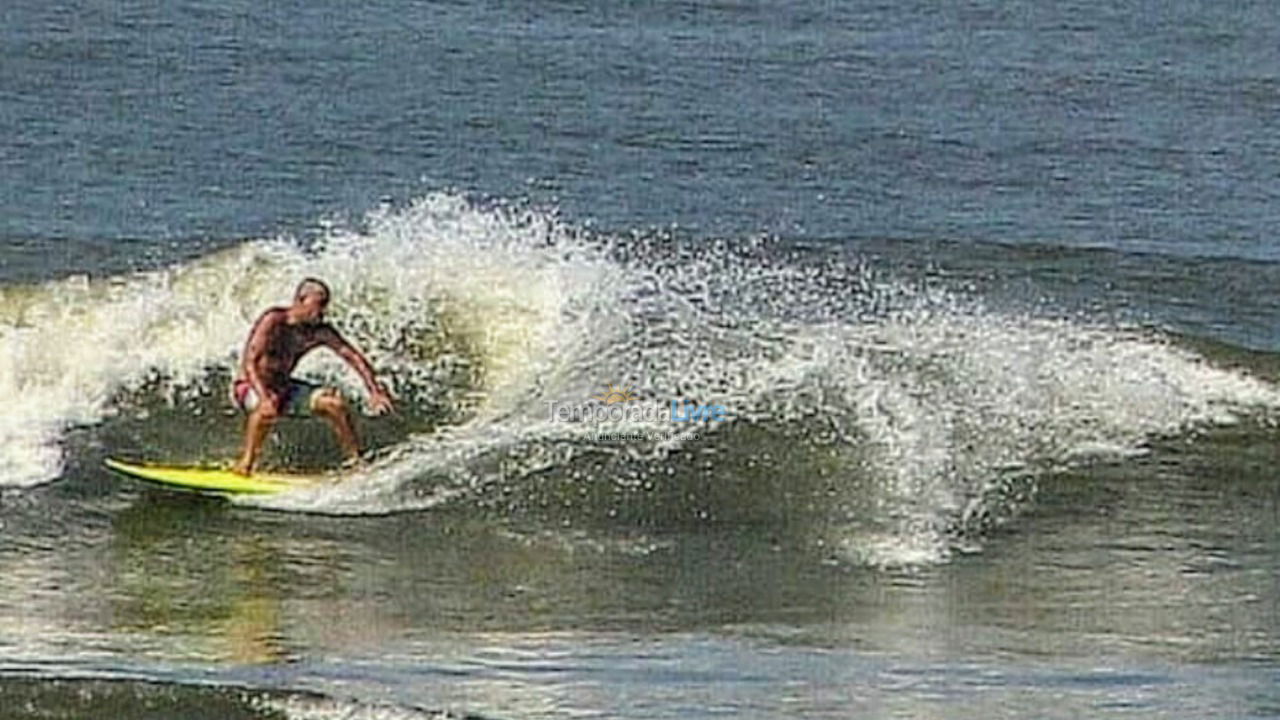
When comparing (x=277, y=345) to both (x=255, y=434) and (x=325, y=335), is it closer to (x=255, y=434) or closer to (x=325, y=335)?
(x=325, y=335)

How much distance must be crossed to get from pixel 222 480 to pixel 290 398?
2.15 ft

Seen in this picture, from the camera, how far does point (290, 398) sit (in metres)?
20.9

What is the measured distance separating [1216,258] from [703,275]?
5.18 meters

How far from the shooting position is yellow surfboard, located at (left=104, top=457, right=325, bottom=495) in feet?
67.7

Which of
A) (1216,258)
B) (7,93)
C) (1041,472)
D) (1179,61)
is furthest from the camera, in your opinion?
(1179,61)

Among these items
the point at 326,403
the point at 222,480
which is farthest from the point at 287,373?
the point at 222,480

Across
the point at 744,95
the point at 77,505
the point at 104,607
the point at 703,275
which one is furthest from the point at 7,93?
the point at 104,607

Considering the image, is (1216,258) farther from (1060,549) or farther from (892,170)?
(1060,549)

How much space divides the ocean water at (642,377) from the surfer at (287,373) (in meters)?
0.47

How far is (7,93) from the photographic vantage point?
127 ft

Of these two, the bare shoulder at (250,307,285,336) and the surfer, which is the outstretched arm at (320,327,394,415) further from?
the bare shoulder at (250,307,285,336)

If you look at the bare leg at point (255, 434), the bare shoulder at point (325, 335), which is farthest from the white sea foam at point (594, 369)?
the bare shoulder at point (325, 335)

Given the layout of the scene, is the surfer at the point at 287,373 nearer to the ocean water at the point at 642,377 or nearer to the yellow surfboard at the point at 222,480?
the yellow surfboard at the point at 222,480

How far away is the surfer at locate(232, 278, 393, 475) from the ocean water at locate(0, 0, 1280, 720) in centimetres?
47
